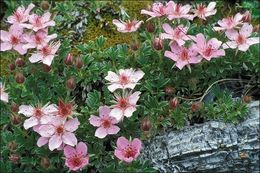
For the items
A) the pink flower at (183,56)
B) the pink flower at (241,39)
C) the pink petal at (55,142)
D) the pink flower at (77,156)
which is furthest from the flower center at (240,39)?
the pink petal at (55,142)

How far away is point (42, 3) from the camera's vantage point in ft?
13.3

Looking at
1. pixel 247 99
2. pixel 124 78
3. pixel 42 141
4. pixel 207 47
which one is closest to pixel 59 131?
pixel 42 141

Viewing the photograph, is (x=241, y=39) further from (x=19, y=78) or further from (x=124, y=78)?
(x=19, y=78)

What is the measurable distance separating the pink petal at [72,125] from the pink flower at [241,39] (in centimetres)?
102

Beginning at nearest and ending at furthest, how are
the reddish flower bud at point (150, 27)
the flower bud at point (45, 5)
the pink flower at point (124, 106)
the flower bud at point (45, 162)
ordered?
the pink flower at point (124, 106) < the flower bud at point (45, 162) < the reddish flower bud at point (150, 27) < the flower bud at point (45, 5)

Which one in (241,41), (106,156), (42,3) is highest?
(42,3)

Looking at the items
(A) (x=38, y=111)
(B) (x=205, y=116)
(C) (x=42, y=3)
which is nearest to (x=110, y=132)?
(A) (x=38, y=111)

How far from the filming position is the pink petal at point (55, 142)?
319 centimetres

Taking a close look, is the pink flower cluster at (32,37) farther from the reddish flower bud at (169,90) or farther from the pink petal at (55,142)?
the reddish flower bud at (169,90)

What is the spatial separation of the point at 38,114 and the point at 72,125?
0.69 feet

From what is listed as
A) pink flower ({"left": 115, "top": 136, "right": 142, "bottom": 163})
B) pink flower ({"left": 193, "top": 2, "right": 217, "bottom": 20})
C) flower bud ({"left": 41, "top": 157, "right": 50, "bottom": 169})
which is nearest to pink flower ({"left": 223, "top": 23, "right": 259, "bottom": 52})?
pink flower ({"left": 193, "top": 2, "right": 217, "bottom": 20})

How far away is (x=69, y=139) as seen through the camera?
3.20 meters

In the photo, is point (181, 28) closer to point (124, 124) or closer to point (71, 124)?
Result: point (124, 124)

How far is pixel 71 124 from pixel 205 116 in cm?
84
